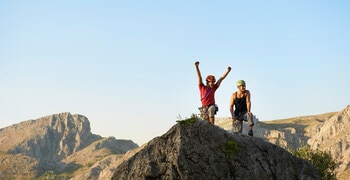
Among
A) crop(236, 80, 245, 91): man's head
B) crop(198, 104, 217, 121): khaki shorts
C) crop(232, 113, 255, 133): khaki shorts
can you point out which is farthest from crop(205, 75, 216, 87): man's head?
crop(232, 113, 255, 133): khaki shorts

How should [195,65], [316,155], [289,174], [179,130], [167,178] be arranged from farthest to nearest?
[316,155], [195,65], [289,174], [179,130], [167,178]

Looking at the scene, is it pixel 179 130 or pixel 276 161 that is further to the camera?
pixel 276 161

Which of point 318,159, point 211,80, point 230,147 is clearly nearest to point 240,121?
point 211,80

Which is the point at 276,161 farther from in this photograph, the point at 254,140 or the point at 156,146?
the point at 156,146

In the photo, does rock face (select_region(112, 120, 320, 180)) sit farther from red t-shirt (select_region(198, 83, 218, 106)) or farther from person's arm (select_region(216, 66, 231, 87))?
person's arm (select_region(216, 66, 231, 87))

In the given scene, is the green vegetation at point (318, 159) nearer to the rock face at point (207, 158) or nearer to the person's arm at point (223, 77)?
the rock face at point (207, 158)

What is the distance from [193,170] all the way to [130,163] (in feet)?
8.90

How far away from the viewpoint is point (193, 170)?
41.3 ft

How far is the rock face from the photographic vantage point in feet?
41.9

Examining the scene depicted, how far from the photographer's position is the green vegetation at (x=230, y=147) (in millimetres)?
13532

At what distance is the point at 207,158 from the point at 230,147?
3.76 feet

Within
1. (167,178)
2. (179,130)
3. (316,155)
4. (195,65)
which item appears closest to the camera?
(167,178)

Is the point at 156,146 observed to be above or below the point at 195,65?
below

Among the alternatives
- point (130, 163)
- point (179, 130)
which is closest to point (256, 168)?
point (179, 130)
